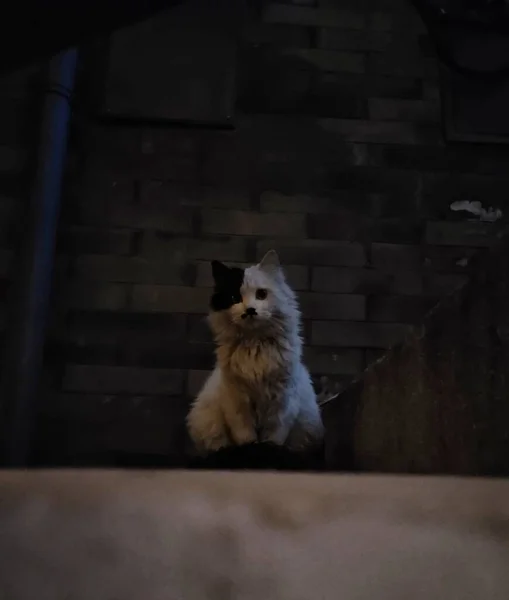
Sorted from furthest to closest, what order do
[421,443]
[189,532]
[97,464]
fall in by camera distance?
[97,464], [421,443], [189,532]

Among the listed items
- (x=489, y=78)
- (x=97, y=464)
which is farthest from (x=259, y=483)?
(x=489, y=78)

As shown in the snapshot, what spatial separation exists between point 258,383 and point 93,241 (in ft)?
3.59

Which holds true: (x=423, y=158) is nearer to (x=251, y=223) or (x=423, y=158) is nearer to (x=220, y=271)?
(x=251, y=223)

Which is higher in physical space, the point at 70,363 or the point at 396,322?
the point at 396,322

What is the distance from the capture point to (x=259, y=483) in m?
0.90

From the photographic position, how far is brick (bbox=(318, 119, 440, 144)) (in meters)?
2.53

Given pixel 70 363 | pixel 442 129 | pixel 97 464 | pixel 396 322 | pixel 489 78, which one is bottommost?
pixel 97 464

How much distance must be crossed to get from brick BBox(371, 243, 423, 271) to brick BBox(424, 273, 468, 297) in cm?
6

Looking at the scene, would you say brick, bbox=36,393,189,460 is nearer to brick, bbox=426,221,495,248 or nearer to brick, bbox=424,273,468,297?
brick, bbox=424,273,468,297

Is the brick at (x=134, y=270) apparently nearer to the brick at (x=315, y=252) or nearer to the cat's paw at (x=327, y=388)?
the brick at (x=315, y=252)

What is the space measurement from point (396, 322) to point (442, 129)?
0.74 metres

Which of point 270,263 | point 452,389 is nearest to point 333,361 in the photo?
point 270,263

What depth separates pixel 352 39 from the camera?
262 centimetres

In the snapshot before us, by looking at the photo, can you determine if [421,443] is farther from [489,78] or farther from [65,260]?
[489,78]
